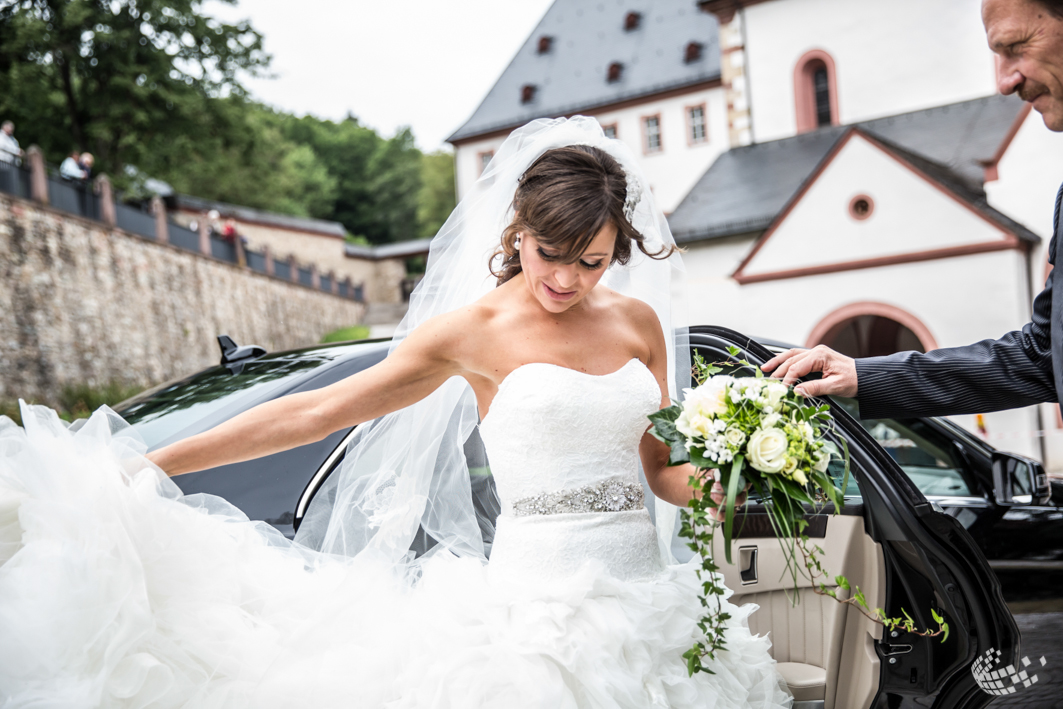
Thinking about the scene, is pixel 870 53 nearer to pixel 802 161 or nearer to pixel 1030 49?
pixel 802 161

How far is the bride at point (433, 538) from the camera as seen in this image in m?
1.89

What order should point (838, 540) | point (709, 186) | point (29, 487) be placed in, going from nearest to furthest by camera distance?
point (29, 487) < point (838, 540) < point (709, 186)

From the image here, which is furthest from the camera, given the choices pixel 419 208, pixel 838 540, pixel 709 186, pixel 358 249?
pixel 419 208

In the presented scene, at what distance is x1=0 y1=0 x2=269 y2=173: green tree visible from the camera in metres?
21.9

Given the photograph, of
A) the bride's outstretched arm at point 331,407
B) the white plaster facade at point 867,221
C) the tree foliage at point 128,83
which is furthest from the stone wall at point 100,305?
the bride's outstretched arm at point 331,407

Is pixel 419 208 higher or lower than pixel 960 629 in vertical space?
higher

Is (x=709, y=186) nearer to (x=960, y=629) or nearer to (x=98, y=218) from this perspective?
(x=98, y=218)

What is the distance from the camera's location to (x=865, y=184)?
14.7 metres

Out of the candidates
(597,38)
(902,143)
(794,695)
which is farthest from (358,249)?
(794,695)

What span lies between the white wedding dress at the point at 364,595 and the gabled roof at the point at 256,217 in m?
32.6

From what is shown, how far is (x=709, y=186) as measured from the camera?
19.6 metres

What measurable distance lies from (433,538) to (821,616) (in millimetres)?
1379

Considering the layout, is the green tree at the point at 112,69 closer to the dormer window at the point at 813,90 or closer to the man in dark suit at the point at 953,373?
the dormer window at the point at 813,90

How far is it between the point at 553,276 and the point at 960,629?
165cm
